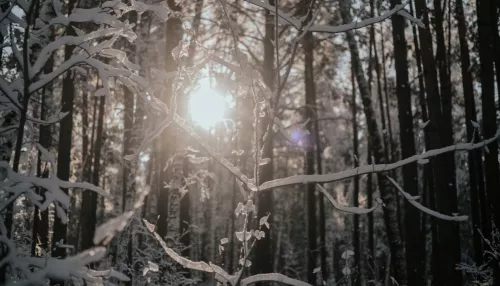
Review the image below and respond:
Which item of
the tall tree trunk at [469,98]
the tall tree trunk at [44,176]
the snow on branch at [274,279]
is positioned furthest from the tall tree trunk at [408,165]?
the snow on branch at [274,279]

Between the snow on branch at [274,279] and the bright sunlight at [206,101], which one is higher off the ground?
the bright sunlight at [206,101]

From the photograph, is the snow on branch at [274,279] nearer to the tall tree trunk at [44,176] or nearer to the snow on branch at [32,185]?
the snow on branch at [32,185]

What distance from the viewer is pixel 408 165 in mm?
9180

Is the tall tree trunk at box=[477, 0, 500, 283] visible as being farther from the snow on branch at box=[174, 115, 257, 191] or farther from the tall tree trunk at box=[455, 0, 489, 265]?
the snow on branch at box=[174, 115, 257, 191]

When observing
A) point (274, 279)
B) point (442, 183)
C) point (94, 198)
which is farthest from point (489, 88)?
point (94, 198)

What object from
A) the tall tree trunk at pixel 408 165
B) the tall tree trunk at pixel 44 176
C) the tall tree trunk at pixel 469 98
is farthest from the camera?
the tall tree trunk at pixel 469 98

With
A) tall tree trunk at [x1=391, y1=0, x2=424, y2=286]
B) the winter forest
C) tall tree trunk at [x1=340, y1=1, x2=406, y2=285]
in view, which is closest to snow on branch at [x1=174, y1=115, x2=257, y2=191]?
the winter forest

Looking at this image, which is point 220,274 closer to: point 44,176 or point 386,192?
point 44,176

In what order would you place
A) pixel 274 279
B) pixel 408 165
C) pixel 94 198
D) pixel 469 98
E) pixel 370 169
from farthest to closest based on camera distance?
pixel 94 198 < pixel 469 98 < pixel 408 165 < pixel 274 279 < pixel 370 169

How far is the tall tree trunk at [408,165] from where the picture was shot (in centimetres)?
885

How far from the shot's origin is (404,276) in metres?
9.26

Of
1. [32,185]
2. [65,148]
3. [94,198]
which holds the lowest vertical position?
[32,185]

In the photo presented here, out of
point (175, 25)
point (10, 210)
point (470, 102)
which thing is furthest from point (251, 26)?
point (10, 210)

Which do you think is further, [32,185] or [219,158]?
[32,185]
